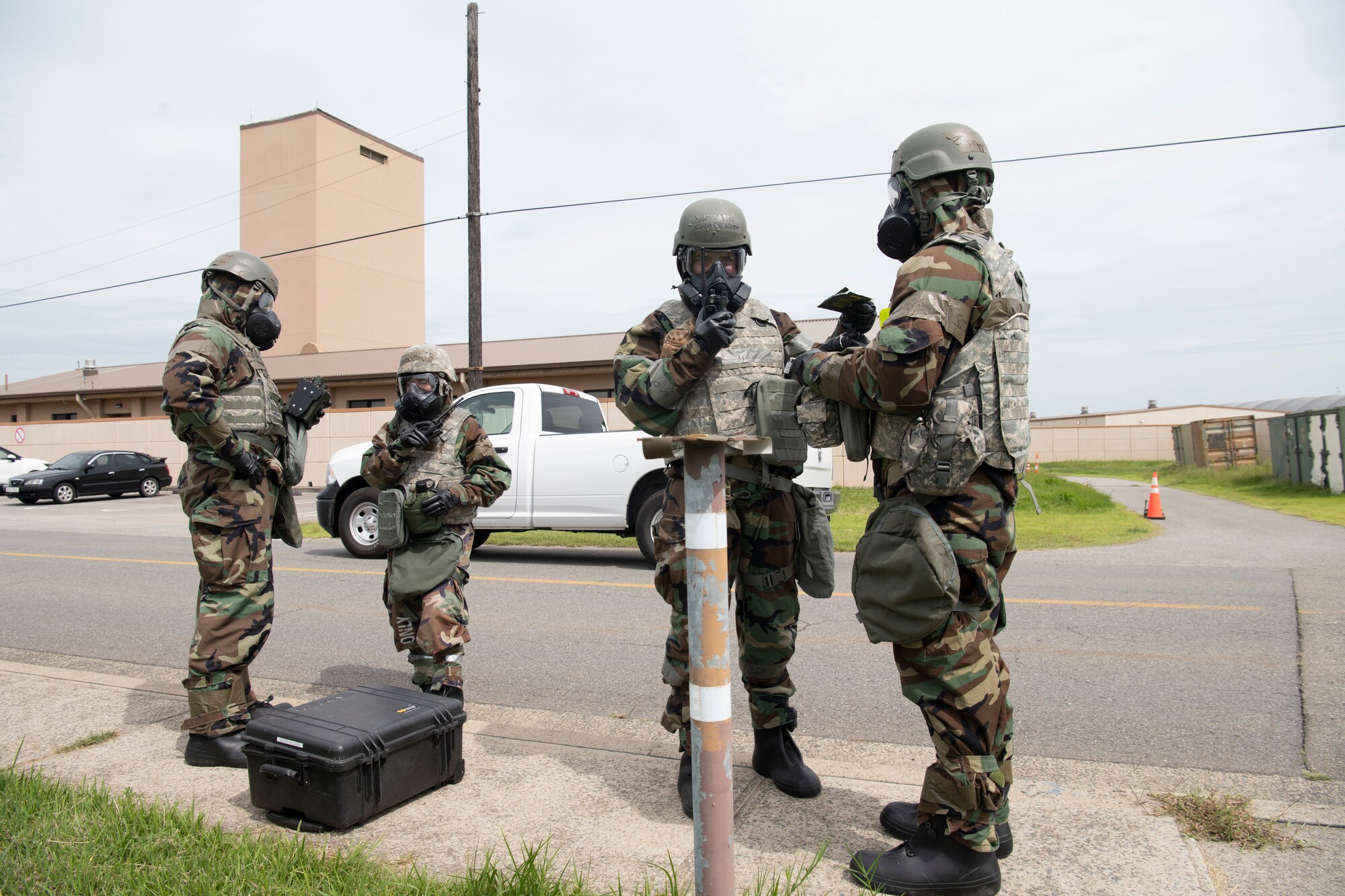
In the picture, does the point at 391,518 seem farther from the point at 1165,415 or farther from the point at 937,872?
the point at 1165,415

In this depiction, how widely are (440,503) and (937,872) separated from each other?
2.56 m

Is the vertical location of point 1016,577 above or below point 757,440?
below

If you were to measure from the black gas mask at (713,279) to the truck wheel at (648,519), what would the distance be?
18.3 feet

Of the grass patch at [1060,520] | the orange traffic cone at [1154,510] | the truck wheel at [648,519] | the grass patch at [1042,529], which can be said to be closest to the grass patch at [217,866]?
the truck wheel at [648,519]

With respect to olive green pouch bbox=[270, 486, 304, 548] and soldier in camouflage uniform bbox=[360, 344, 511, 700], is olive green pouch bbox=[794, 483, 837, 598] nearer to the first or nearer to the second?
soldier in camouflage uniform bbox=[360, 344, 511, 700]

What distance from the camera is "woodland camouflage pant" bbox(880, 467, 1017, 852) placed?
250 cm

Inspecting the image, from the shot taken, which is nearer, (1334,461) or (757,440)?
(757,440)

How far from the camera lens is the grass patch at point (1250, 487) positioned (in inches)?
589

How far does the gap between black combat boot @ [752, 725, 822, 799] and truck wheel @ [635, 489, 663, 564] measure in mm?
5471

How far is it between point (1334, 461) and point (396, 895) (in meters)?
20.8

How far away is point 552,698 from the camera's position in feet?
15.6

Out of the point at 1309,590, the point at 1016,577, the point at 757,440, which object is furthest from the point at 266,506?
the point at 1309,590

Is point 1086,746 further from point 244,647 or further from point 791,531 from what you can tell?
point 244,647

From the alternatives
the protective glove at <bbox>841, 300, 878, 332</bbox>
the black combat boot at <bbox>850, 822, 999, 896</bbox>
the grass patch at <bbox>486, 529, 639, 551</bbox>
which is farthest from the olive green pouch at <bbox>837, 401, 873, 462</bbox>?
the grass patch at <bbox>486, 529, 639, 551</bbox>
